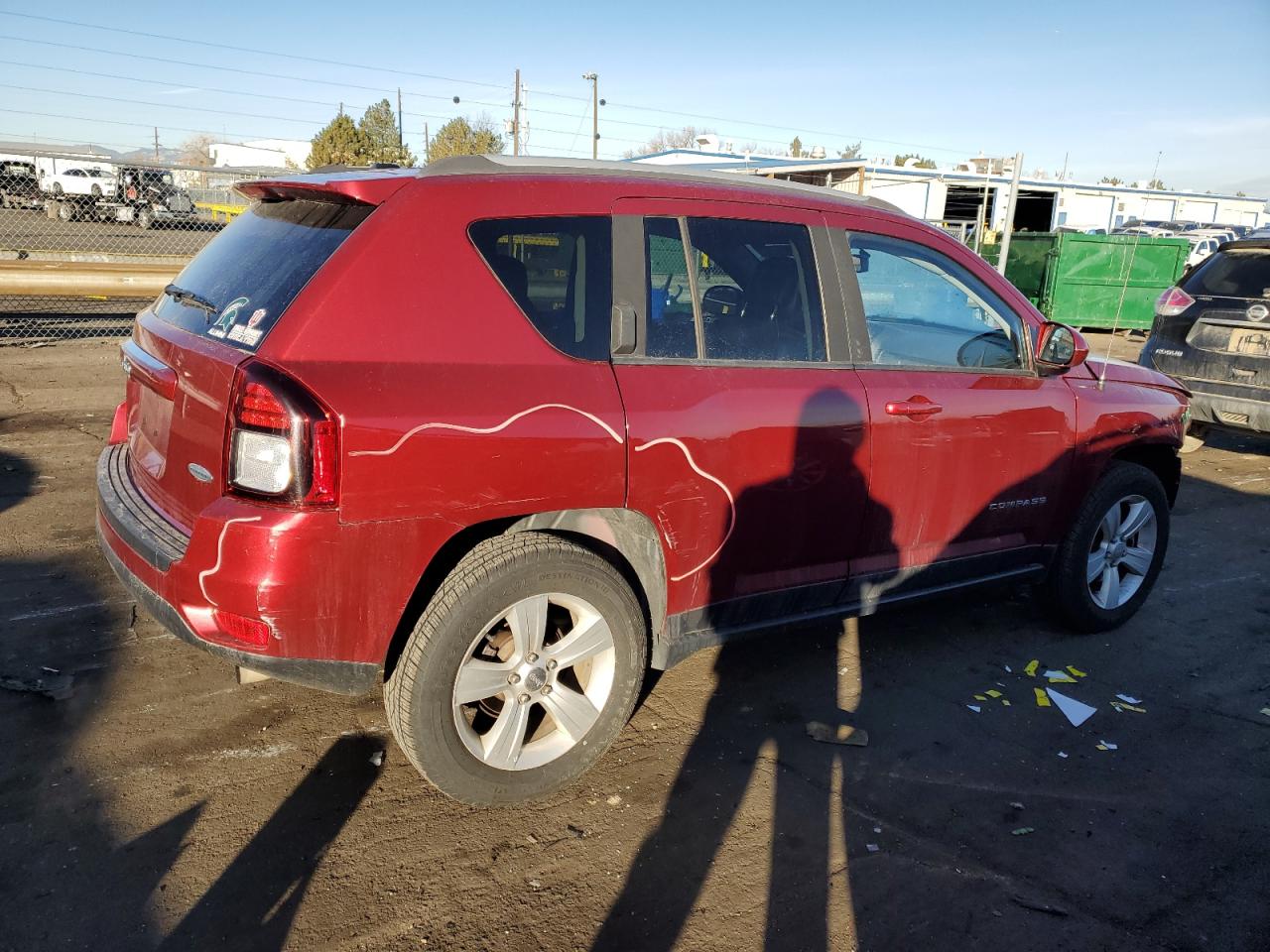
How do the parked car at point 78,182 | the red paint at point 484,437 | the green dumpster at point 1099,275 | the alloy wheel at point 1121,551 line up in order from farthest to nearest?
the parked car at point 78,182 → the green dumpster at point 1099,275 → the alloy wheel at point 1121,551 → the red paint at point 484,437

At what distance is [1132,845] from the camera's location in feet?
9.64

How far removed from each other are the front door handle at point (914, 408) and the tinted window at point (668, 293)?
876 mm

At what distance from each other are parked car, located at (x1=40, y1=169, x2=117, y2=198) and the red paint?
20.6 metres

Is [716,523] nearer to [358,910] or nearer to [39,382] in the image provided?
[358,910]

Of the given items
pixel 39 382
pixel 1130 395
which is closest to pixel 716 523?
pixel 1130 395

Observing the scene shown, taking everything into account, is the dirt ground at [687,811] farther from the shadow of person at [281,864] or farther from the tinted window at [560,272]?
the tinted window at [560,272]

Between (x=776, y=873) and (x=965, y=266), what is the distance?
8.53 feet

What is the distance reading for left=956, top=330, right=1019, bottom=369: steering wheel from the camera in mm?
3855

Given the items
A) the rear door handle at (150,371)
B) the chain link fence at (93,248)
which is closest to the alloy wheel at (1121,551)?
the rear door handle at (150,371)

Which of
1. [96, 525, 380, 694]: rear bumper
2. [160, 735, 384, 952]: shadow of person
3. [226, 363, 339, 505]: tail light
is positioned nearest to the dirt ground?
[160, 735, 384, 952]: shadow of person

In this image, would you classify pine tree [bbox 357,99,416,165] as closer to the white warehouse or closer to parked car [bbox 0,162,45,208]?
the white warehouse

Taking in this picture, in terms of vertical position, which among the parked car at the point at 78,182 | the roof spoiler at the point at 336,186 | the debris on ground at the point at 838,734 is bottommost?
the debris on ground at the point at 838,734

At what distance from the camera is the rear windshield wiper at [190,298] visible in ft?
9.46

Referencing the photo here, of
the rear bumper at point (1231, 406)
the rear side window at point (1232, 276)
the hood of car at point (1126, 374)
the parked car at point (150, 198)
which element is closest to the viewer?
the hood of car at point (1126, 374)
